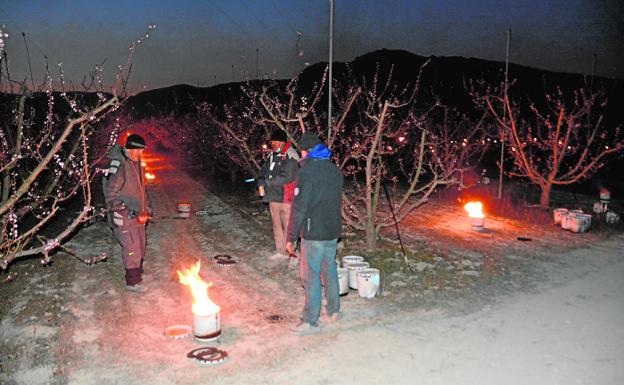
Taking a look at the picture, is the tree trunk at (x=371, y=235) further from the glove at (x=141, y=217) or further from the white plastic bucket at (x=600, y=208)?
the white plastic bucket at (x=600, y=208)

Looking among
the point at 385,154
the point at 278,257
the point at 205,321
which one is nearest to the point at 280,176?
the point at 278,257

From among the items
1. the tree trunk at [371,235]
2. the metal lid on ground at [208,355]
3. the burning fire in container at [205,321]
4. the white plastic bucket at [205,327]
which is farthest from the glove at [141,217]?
the tree trunk at [371,235]

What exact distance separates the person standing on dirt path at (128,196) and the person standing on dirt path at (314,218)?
2387 mm

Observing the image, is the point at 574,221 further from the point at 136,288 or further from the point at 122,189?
the point at 122,189

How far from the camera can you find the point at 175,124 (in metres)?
31.4

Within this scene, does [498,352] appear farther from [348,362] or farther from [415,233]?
[415,233]

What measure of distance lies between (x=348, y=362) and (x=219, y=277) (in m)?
3.23

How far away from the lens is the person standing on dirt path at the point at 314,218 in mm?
5133

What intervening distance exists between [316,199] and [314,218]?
20 centimetres

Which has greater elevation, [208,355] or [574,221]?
[574,221]

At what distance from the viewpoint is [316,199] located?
5.14m

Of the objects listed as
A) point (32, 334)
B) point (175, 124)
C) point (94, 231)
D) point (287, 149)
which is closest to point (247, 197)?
point (94, 231)

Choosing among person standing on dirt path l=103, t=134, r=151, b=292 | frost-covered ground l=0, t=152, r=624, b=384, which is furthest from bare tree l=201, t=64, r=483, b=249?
person standing on dirt path l=103, t=134, r=151, b=292

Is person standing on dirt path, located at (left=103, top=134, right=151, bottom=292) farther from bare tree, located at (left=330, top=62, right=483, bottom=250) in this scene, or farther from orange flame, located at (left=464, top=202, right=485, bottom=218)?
orange flame, located at (left=464, top=202, right=485, bottom=218)
